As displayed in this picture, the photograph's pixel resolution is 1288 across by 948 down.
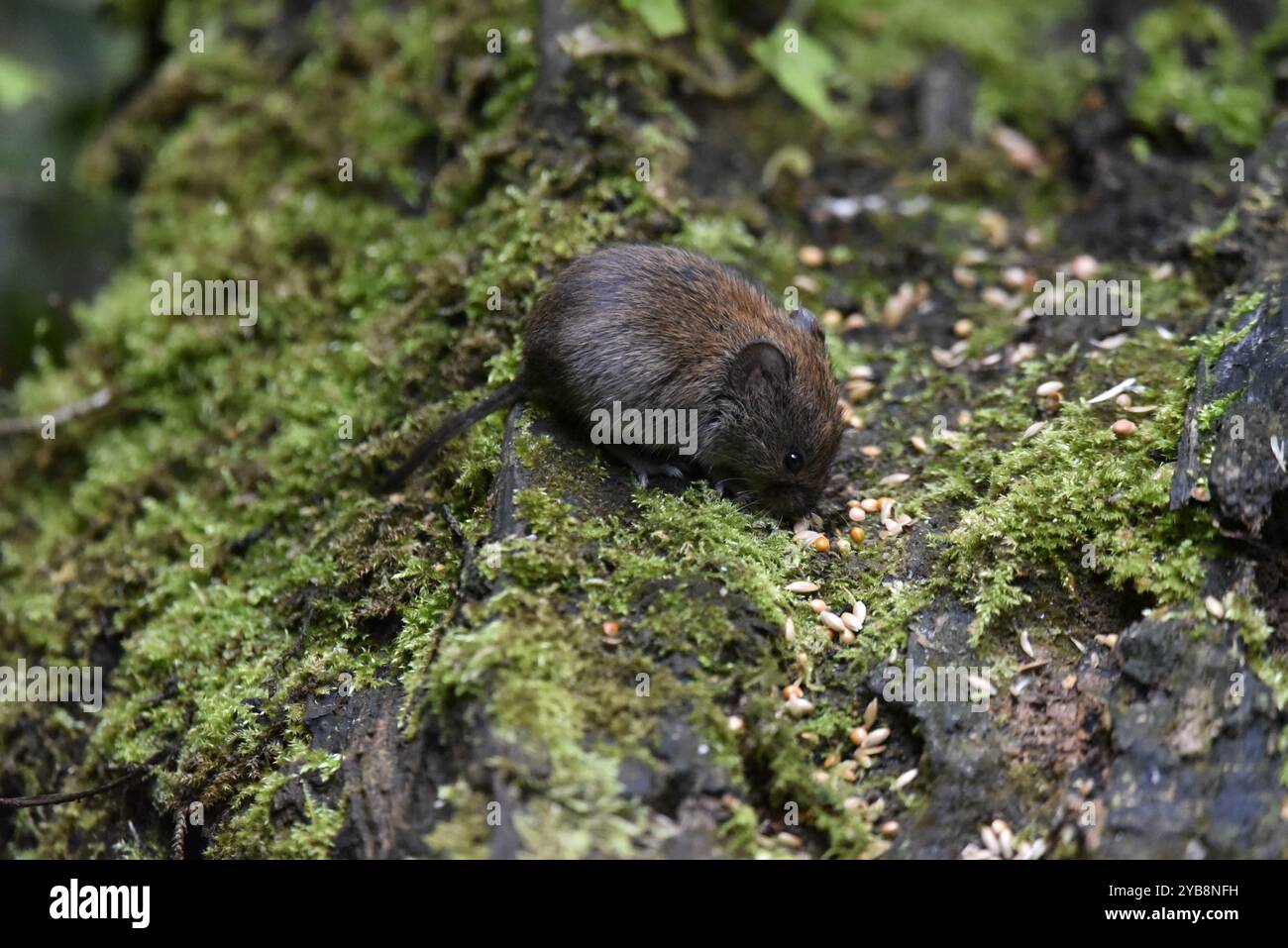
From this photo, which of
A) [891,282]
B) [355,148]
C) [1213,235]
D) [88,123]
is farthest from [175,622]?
[1213,235]

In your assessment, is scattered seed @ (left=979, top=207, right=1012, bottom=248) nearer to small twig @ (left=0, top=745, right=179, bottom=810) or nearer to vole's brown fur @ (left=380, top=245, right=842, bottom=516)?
vole's brown fur @ (left=380, top=245, right=842, bottom=516)

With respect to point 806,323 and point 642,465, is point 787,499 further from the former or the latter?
point 806,323

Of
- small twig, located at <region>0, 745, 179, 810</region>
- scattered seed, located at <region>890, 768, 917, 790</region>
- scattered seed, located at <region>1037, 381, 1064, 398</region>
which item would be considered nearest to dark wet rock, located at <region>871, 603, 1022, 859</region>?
scattered seed, located at <region>890, 768, 917, 790</region>

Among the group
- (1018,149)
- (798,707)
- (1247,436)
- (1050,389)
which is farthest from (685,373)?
(1018,149)

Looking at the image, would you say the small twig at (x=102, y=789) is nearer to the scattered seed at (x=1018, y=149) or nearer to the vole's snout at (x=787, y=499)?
the vole's snout at (x=787, y=499)

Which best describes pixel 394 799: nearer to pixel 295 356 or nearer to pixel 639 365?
pixel 639 365
